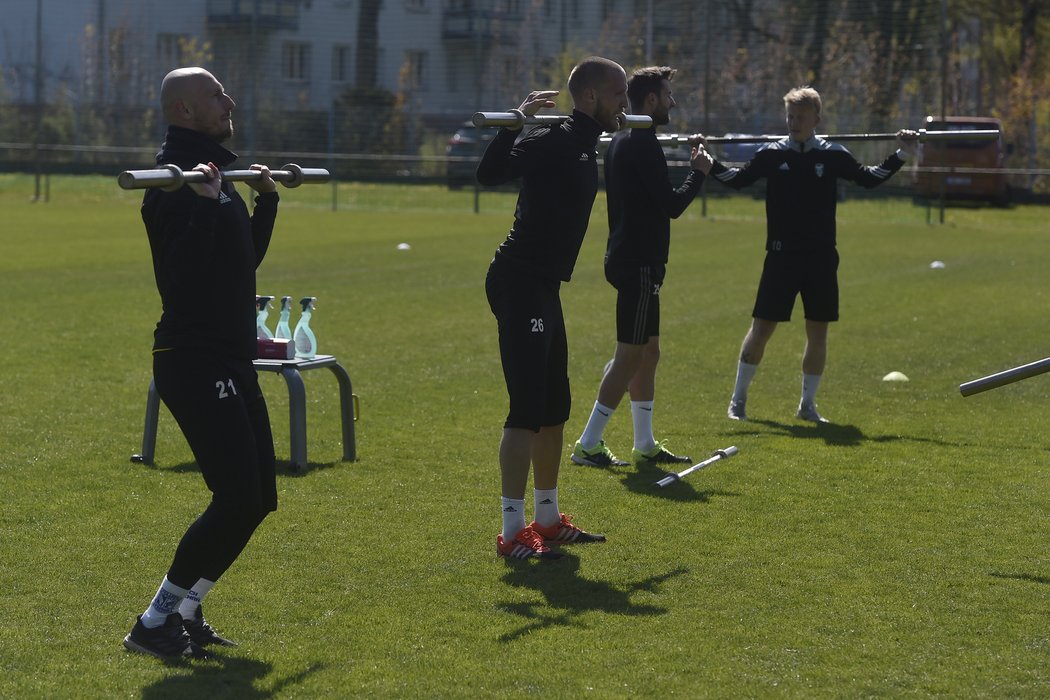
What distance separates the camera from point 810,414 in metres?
10.3

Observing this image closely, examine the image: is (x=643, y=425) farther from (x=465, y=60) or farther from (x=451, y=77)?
(x=451, y=77)

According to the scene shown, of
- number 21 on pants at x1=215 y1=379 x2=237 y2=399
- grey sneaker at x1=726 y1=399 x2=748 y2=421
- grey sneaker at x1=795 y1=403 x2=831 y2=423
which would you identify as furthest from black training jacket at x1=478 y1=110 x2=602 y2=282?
grey sneaker at x1=795 y1=403 x2=831 y2=423

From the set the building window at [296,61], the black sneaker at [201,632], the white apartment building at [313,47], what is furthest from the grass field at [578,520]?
the building window at [296,61]

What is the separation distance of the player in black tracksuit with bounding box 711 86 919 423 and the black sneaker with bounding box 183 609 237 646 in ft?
18.1

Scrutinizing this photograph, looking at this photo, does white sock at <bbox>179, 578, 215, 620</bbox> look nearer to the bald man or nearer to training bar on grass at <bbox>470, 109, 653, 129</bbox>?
the bald man

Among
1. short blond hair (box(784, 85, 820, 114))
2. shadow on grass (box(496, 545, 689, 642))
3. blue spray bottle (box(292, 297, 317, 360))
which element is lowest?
shadow on grass (box(496, 545, 689, 642))

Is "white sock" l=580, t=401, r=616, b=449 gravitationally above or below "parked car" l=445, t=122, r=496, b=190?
below

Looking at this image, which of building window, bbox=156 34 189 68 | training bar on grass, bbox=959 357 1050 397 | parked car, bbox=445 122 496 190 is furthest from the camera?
building window, bbox=156 34 189 68

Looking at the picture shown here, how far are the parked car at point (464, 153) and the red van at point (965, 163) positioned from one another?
35.7ft

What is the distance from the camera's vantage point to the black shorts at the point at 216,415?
512cm

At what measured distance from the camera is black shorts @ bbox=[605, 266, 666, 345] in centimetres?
839

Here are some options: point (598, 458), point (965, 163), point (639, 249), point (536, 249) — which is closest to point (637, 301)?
point (639, 249)

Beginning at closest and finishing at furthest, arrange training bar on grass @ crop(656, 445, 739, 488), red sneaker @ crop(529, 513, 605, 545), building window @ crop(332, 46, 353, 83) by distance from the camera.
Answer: red sneaker @ crop(529, 513, 605, 545) → training bar on grass @ crop(656, 445, 739, 488) → building window @ crop(332, 46, 353, 83)

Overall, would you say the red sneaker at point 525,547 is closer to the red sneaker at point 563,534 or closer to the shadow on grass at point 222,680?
the red sneaker at point 563,534
